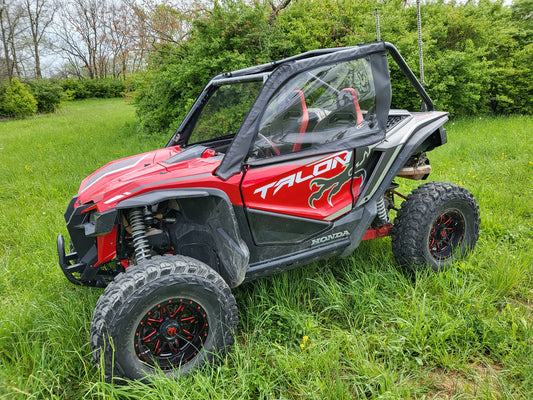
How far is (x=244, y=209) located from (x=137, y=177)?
699mm

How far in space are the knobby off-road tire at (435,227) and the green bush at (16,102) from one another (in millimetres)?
21451

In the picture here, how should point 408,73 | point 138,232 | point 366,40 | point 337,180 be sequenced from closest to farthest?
point 138,232
point 337,180
point 408,73
point 366,40

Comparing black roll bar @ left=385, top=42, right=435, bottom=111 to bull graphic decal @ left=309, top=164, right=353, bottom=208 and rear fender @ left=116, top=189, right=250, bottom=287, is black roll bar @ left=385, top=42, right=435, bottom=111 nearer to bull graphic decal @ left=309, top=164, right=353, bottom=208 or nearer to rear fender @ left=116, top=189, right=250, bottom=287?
bull graphic decal @ left=309, top=164, right=353, bottom=208

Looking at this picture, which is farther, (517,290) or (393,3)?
(393,3)

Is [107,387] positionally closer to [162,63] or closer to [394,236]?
[394,236]

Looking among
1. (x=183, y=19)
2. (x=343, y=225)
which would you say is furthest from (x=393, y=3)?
(x=343, y=225)

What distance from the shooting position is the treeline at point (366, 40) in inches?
292

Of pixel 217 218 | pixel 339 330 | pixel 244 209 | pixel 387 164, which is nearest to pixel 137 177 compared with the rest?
pixel 217 218

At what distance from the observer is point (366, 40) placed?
25.6 feet

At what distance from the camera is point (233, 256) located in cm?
242

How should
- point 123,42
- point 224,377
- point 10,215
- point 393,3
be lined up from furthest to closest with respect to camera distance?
point 393,3 → point 123,42 → point 10,215 → point 224,377

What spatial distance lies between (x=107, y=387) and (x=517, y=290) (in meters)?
2.92

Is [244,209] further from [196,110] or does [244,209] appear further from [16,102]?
[16,102]

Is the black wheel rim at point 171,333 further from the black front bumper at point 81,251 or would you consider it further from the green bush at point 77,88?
the green bush at point 77,88
